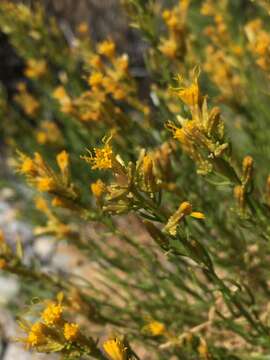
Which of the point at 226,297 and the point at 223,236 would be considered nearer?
the point at 226,297

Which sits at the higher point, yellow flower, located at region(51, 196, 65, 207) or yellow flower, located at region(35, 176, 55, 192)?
yellow flower, located at region(35, 176, 55, 192)

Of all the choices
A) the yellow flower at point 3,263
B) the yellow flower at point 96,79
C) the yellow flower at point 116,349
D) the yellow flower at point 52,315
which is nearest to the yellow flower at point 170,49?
the yellow flower at point 96,79

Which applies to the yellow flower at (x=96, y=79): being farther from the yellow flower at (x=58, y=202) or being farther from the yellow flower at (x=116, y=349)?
the yellow flower at (x=116, y=349)

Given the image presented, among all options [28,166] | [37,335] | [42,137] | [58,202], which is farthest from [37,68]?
[37,335]

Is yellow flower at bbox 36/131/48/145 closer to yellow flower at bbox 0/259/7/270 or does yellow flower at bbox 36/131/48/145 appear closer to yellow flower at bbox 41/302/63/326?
yellow flower at bbox 0/259/7/270

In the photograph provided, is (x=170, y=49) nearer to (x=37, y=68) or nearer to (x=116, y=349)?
(x=37, y=68)

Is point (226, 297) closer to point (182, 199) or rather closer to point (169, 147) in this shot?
point (182, 199)


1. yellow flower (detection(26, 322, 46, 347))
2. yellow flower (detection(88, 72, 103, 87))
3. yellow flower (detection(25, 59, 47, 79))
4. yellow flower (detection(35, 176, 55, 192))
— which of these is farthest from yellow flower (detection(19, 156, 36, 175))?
yellow flower (detection(25, 59, 47, 79))

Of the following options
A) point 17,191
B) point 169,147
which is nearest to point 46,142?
point 17,191
